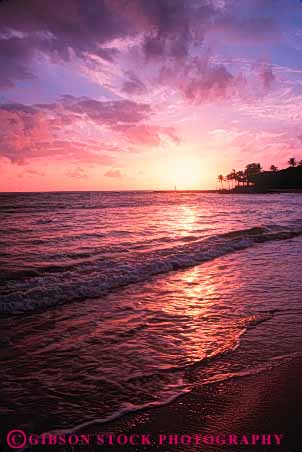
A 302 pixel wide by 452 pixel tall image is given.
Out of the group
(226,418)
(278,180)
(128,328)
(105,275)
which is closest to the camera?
(226,418)

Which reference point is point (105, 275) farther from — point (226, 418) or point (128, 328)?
point (226, 418)

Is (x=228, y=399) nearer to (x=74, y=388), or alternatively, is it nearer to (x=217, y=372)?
(x=217, y=372)

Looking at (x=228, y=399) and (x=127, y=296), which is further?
(x=127, y=296)

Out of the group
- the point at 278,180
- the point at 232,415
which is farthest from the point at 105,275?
the point at 278,180

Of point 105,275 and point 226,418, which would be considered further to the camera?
point 105,275

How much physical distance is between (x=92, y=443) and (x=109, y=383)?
899mm

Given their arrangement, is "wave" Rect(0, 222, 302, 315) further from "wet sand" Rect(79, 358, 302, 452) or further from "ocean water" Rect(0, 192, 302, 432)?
"wet sand" Rect(79, 358, 302, 452)

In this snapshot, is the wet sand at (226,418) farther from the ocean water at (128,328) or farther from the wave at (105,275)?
the wave at (105,275)

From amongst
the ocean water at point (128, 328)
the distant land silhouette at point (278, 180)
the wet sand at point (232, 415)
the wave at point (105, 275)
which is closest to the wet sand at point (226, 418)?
the wet sand at point (232, 415)

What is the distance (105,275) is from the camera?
26.5ft

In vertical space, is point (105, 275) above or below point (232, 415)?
above

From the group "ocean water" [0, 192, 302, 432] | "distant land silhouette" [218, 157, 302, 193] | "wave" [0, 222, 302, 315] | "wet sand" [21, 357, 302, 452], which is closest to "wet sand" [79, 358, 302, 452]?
"wet sand" [21, 357, 302, 452]

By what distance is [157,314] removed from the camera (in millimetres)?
5387

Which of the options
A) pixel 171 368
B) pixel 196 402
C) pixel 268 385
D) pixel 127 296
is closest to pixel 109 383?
pixel 171 368
